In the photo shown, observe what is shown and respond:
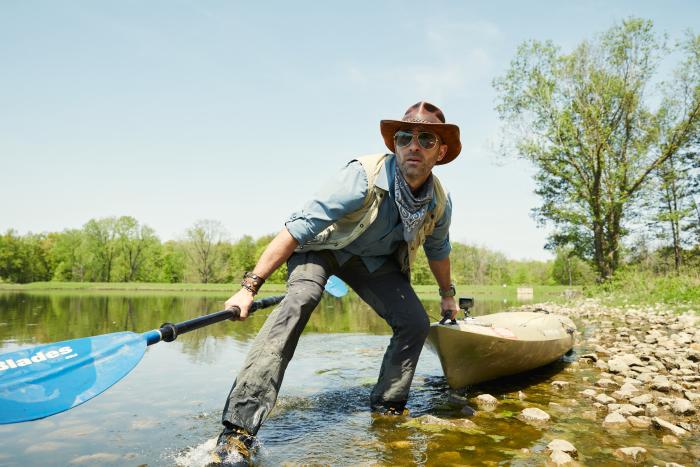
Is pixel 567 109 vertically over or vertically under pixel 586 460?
over

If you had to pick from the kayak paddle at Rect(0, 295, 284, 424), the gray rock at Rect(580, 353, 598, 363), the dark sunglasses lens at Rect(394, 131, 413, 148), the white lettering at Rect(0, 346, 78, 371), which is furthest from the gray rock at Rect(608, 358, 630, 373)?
the white lettering at Rect(0, 346, 78, 371)

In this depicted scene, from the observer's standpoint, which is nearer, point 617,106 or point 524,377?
point 524,377

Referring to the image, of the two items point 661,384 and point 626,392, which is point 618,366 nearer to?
point 661,384

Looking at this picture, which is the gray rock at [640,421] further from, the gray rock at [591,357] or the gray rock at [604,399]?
the gray rock at [591,357]

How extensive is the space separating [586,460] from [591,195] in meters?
22.0

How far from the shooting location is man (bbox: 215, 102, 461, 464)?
2.84 m

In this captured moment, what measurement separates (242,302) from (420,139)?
5.91 ft

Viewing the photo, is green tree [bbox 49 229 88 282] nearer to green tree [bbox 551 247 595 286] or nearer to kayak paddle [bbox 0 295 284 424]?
green tree [bbox 551 247 595 286]

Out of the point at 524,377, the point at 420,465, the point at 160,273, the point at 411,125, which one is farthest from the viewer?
the point at 160,273

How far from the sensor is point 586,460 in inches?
106

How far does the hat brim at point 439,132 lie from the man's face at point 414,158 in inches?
2.4

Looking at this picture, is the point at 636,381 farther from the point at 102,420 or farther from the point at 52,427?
the point at 52,427


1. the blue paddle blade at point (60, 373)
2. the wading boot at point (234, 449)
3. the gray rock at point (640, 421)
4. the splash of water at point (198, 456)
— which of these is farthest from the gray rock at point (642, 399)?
the blue paddle blade at point (60, 373)

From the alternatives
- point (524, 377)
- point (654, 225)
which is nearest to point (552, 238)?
point (654, 225)
